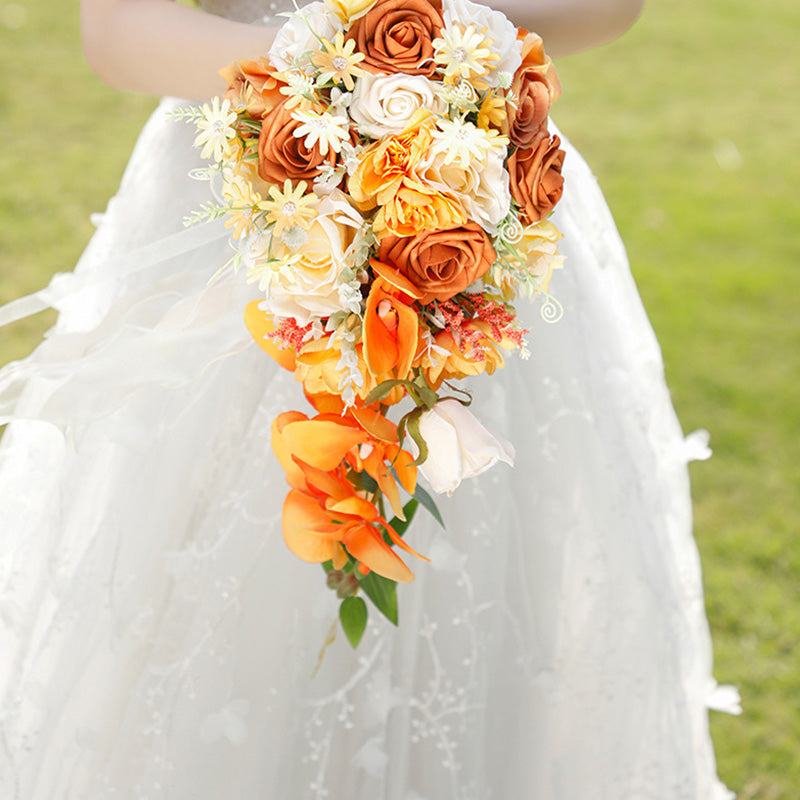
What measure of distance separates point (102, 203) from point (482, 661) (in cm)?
397

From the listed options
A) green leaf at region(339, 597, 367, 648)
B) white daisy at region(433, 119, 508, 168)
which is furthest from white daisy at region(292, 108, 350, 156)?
green leaf at region(339, 597, 367, 648)

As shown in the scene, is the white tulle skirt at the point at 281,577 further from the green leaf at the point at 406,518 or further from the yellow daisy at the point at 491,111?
the yellow daisy at the point at 491,111

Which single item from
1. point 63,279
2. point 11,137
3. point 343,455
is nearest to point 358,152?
point 343,455

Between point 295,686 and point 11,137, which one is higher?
point 295,686

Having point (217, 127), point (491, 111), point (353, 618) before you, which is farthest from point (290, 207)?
point (353, 618)

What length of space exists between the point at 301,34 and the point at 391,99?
14 cm

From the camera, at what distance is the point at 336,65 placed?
3.39 feet

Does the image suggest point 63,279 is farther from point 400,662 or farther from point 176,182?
point 400,662

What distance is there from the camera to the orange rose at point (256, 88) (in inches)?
42.1

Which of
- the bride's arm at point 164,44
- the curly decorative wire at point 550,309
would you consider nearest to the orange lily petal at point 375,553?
the curly decorative wire at point 550,309

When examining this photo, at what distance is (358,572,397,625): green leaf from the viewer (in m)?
1.31

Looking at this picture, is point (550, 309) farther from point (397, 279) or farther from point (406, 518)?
point (397, 279)

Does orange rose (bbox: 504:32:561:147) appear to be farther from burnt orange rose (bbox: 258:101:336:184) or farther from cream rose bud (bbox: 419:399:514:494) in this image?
cream rose bud (bbox: 419:399:514:494)

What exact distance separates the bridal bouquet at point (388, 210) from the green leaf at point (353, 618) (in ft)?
0.63
